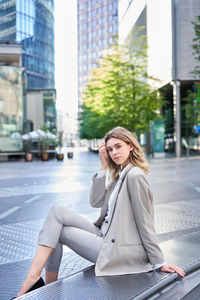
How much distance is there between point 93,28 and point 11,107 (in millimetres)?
107281

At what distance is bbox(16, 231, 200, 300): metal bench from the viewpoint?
2695mm

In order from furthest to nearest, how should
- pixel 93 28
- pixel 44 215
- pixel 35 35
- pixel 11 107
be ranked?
pixel 93 28 < pixel 35 35 < pixel 11 107 < pixel 44 215

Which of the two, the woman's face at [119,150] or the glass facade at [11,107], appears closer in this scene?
the woman's face at [119,150]

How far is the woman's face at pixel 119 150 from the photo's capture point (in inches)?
123

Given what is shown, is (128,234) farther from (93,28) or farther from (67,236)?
(93,28)

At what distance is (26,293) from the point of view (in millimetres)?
2826

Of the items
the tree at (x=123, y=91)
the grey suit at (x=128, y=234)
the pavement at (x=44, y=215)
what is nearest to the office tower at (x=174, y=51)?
the tree at (x=123, y=91)

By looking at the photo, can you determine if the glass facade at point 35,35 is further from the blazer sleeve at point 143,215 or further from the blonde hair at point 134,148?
the blazer sleeve at point 143,215

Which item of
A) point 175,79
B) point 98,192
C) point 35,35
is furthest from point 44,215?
point 35,35

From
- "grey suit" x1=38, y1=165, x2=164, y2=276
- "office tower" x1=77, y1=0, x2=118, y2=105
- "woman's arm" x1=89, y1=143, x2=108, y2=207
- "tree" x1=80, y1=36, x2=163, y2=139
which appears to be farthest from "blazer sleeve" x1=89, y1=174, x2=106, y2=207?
"office tower" x1=77, y1=0, x2=118, y2=105

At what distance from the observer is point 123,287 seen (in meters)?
2.79

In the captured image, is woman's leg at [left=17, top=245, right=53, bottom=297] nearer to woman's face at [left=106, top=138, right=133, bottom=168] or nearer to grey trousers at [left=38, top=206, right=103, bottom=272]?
grey trousers at [left=38, top=206, right=103, bottom=272]

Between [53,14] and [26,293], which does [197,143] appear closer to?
[26,293]

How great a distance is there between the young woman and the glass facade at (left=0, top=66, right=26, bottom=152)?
2887 centimetres
